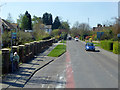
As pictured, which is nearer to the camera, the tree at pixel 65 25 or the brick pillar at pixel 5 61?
the brick pillar at pixel 5 61

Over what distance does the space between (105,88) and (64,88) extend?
203cm

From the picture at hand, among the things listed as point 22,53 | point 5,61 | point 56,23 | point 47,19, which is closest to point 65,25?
point 56,23

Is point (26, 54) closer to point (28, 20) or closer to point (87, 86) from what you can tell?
point (87, 86)

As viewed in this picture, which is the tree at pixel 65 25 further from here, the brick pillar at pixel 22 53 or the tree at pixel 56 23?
the brick pillar at pixel 22 53

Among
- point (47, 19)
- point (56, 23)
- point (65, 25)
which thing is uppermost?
point (47, 19)

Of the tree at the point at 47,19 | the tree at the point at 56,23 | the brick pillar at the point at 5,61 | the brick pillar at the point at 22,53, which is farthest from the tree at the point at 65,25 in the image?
the brick pillar at the point at 5,61

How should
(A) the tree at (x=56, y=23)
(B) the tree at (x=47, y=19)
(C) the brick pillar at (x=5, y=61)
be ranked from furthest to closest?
(B) the tree at (x=47, y=19) < (A) the tree at (x=56, y=23) < (C) the brick pillar at (x=5, y=61)

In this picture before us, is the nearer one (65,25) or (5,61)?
(5,61)

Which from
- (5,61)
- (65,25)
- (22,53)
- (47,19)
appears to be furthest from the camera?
(47,19)

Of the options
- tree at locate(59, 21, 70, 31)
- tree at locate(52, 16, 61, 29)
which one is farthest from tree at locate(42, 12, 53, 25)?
tree at locate(59, 21, 70, 31)

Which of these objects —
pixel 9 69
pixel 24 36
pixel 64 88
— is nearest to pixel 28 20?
pixel 24 36

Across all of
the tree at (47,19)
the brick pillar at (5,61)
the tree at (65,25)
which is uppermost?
the tree at (47,19)

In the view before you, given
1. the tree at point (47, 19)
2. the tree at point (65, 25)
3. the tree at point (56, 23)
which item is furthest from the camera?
the tree at point (47, 19)

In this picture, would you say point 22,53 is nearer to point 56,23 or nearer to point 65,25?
point 65,25
